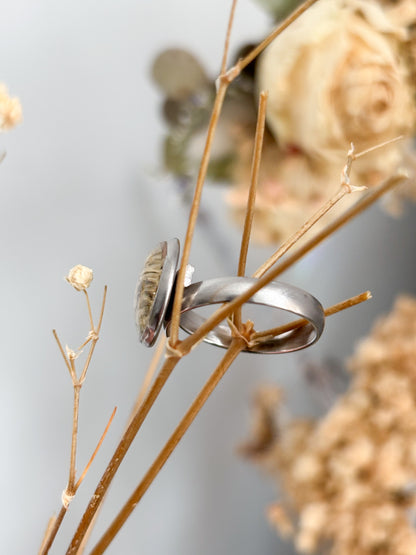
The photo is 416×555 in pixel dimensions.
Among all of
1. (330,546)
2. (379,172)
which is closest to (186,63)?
(379,172)

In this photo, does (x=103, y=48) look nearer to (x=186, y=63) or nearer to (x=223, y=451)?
(x=186, y=63)

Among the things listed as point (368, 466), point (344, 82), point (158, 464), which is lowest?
point (158, 464)

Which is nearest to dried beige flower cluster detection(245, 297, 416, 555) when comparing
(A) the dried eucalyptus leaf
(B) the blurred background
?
(B) the blurred background

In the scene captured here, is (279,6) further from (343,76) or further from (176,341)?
(176,341)

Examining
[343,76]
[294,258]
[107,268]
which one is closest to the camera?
[294,258]

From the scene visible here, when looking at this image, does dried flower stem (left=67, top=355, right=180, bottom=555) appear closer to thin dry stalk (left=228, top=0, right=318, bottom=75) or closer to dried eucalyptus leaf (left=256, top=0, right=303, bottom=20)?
thin dry stalk (left=228, top=0, right=318, bottom=75)

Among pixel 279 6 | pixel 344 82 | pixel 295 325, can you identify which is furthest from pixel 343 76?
pixel 295 325
